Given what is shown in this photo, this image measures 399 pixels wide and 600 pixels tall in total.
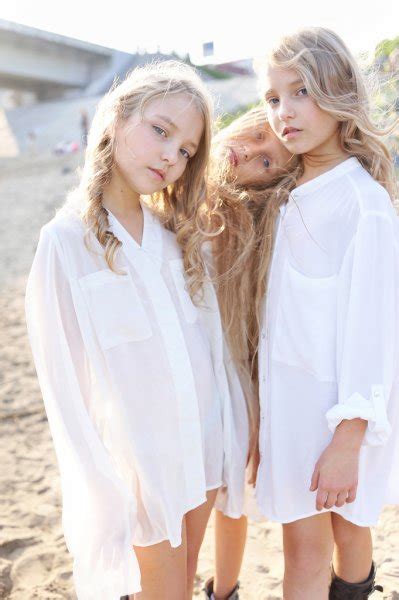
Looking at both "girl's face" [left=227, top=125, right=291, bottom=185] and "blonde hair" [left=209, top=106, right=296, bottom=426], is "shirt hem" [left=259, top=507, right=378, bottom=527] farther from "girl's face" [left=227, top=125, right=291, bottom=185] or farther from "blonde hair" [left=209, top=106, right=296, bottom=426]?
"girl's face" [left=227, top=125, right=291, bottom=185]

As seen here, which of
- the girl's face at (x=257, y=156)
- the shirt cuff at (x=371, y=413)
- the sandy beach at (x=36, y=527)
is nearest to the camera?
the shirt cuff at (x=371, y=413)

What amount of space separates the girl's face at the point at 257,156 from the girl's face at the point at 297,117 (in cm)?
17

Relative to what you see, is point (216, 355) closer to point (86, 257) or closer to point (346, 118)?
point (86, 257)

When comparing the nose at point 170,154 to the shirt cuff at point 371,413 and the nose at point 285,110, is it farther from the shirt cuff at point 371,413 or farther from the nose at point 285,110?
the shirt cuff at point 371,413

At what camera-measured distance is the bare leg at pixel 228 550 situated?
2.18m

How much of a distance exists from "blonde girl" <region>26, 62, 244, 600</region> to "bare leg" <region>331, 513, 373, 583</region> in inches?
17.0

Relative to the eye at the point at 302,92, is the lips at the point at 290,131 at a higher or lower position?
lower

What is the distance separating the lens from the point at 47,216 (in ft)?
39.3

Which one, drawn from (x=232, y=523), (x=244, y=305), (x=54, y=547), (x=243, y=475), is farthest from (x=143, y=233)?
(x=54, y=547)

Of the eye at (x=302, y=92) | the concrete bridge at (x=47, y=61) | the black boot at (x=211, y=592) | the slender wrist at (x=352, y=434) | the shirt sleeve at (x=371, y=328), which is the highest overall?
the concrete bridge at (x=47, y=61)

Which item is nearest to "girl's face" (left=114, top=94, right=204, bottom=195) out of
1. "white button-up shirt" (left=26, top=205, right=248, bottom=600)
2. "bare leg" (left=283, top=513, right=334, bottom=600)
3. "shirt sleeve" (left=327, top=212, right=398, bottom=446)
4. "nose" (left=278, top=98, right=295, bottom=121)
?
"white button-up shirt" (left=26, top=205, right=248, bottom=600)

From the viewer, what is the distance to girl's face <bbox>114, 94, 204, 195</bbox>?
1.73 meters

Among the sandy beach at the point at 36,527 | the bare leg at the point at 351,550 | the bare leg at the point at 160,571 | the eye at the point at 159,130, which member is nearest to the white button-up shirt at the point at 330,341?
the bare leg at the point at 351,550

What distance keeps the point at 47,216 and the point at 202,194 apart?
1062 centimetres
